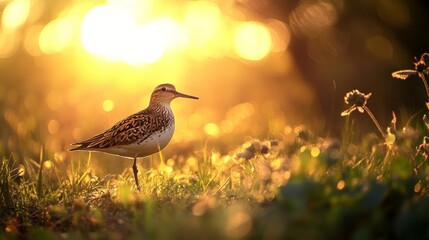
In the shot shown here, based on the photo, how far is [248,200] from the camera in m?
5.35

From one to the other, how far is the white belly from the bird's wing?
0.15 feet

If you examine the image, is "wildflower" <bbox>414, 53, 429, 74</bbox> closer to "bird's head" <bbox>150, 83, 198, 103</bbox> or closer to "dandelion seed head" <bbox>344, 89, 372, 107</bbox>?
"dandelion seed head" <bbox>344, 89, 372, 107</bbox>

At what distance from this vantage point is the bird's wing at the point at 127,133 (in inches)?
264

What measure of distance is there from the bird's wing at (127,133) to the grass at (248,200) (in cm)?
29

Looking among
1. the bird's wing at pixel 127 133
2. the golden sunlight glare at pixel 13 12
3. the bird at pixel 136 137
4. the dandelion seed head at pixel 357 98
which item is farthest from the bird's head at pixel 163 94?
the golden sunlight glare at pixel 13 12

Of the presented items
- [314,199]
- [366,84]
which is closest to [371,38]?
[366,84]

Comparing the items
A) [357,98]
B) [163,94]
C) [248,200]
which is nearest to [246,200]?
[248,200]

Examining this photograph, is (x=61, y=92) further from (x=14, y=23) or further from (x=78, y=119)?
(x=78, y=119)

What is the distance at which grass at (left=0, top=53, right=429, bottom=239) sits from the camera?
13.8ft

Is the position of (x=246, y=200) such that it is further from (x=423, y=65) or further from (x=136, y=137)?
(x=423, y=65)

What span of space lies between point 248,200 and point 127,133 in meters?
1.85

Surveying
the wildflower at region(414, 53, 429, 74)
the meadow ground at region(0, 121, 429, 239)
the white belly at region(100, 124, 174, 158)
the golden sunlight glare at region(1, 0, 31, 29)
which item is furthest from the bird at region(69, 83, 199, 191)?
the golden sunlight glare at region(1, 0, 31, 29)

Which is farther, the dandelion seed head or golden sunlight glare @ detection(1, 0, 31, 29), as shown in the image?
golden sunlight glare @ detection(1, 0, 31, 29)

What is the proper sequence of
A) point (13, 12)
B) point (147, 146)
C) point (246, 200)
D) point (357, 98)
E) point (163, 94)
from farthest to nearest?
point (13, 12)
point (163, 94)
point (147, 146)
point (357, 98)
point (246, 200)
